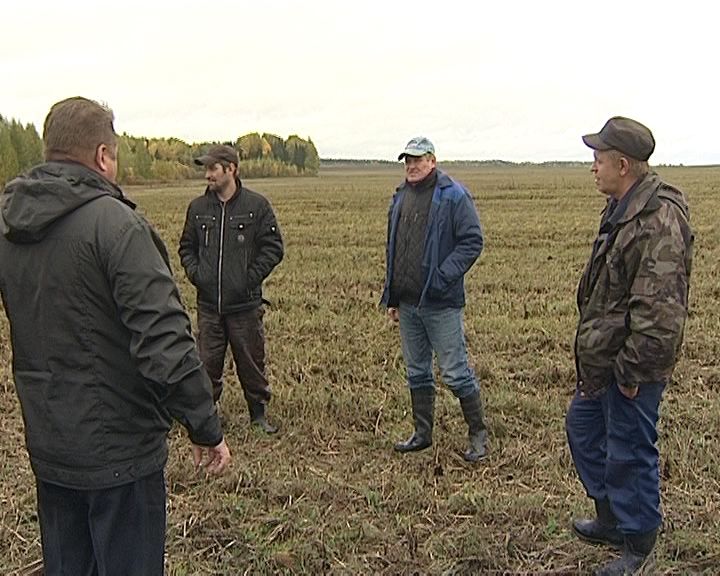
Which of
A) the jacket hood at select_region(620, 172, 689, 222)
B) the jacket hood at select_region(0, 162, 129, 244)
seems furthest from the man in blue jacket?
the jacket hood at select_region(0, 162, 129, 244)

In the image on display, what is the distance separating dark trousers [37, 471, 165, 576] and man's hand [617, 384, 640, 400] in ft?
6.34

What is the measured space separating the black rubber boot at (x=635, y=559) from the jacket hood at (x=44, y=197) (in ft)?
8.72

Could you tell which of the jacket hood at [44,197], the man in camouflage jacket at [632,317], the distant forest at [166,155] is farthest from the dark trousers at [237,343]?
the distant forest at [166,155]

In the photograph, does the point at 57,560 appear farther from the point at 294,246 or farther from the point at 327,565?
the point at 294,246

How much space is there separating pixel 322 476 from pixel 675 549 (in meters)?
1.98

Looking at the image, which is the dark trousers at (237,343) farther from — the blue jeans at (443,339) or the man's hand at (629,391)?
the man's hand at (629,391)

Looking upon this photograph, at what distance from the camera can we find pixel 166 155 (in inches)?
3329

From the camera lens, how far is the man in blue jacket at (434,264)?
15.5 feet

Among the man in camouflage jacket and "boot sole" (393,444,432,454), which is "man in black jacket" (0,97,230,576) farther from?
"boot sole" (393,444,432,454)

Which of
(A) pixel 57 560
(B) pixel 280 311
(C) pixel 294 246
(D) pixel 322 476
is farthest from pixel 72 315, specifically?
(C) pixel 294 246

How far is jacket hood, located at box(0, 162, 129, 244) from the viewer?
2340mm

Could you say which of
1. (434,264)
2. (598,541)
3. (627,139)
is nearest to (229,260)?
(434,264)

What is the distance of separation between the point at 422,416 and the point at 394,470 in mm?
514

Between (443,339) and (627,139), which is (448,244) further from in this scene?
(627,139)
